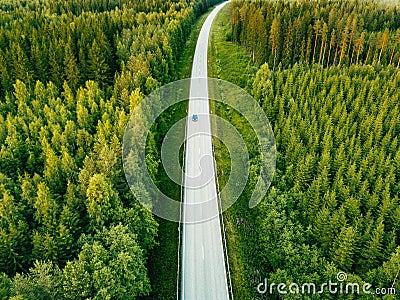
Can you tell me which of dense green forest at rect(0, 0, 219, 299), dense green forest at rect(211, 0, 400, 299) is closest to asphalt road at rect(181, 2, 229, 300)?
dense green forest at rect(211, 0, 400, 299)

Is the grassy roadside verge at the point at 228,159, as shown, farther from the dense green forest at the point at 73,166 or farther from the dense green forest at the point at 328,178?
the dense green forest at the point at 73,166

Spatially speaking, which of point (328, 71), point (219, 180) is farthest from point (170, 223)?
point (328, 71)

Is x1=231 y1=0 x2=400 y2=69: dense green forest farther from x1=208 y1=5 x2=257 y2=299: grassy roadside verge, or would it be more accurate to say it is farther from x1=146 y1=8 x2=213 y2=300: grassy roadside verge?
x1=146 y1=8 x2=213 y2=300: grassy roadside verge

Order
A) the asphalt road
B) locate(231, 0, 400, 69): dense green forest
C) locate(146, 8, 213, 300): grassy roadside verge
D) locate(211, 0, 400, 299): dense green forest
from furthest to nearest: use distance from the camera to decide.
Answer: locate(231, 0, 400, 69): dense green forest < the asphalt road < locate(146, 8, 213, 300): grassy roadside verge < locate(211, 0, 400, 299): dense green forest

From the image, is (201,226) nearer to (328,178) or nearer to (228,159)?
(228,159)

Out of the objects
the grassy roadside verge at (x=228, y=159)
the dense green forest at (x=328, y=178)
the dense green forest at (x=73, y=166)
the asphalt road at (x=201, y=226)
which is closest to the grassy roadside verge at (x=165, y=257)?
the asphalt road at (x=201, y=226)

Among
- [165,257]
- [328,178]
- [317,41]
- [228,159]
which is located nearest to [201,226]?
[165,257]
